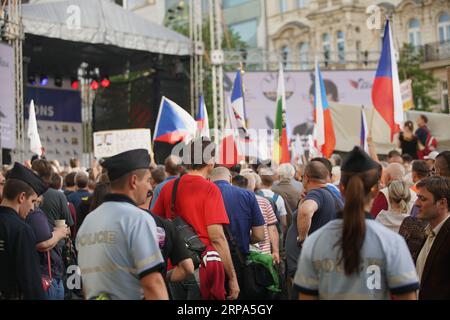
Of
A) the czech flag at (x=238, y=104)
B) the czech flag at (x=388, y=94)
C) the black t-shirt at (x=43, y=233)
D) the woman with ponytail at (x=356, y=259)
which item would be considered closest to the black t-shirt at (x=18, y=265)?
the black t-shirt at (x=43, y=233)

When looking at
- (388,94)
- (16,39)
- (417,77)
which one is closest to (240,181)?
(388,94)

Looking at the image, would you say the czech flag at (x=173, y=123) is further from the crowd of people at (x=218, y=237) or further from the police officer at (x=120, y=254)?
the police officer at (x=120, y=254)

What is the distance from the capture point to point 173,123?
10305 millimetres

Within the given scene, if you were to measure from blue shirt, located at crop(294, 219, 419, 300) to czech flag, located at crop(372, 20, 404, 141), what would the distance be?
917 centimetres

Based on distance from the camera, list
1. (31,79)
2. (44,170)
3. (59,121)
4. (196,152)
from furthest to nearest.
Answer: (59,121) → (31,79) → (44,170) → (196,152)

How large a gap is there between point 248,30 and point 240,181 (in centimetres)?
4901

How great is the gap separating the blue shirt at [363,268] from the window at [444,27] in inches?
1646

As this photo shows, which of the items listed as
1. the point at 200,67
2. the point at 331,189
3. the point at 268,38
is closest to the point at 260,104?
the point at 200,67

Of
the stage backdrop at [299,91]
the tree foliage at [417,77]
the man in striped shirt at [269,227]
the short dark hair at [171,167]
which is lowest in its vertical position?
the man in striped shirt at [269,227]

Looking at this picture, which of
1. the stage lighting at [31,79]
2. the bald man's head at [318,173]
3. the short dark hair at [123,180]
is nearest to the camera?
the short dark hair at [123,180]

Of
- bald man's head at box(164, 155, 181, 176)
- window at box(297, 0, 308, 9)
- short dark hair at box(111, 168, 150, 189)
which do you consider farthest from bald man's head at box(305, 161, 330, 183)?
window at box(297, 0, 308, 9)

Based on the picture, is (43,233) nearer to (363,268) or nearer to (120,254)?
(120,254)

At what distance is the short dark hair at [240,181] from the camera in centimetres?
837
